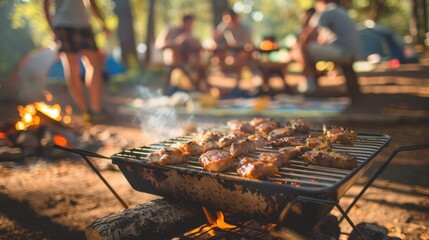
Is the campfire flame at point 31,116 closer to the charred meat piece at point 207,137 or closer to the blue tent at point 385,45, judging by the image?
the charred meat piece at point 207,137

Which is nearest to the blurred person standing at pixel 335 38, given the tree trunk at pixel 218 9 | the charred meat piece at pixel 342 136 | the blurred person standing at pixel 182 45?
the blurred person standing at pixel 182 45

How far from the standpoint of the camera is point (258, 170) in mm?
2006

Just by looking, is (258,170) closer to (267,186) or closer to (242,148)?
(267,186)

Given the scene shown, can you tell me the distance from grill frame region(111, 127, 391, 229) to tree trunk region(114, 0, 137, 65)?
14.5m

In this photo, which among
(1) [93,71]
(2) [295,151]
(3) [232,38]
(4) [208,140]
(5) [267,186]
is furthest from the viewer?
(3) [232,38]

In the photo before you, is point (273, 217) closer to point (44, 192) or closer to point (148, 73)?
point (44, 192)

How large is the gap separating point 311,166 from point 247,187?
1.70ft

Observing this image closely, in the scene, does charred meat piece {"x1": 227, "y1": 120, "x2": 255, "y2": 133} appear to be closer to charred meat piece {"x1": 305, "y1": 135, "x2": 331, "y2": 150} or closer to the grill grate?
the grill grate

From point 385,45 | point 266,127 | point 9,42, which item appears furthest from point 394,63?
point 9,42

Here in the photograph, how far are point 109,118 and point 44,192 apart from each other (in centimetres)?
388

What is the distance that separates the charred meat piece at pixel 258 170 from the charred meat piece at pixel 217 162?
0.42 ft

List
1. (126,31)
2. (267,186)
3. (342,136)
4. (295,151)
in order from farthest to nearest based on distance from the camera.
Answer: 1. (126,31)
2. (342,136)
3. (295,151)
4. (267,186)

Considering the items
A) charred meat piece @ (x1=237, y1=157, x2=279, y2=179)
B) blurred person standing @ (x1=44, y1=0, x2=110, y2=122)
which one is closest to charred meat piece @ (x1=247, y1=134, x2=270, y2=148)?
charred meat piece @ (x1=237, y1=157, x2=279, y2=179)

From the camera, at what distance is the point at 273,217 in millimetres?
2016
